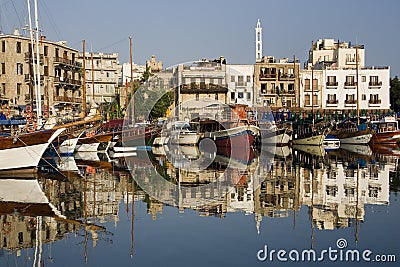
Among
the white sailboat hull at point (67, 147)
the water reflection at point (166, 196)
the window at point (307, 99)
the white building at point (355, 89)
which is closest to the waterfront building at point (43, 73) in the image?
the white sailboat hull at point (67, 147)

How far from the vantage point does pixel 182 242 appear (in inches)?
525

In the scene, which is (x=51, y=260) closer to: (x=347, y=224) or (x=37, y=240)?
(x=37, y=240)

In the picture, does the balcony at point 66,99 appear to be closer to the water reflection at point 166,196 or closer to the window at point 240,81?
the window at point 240,81

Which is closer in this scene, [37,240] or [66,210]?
[37,240]

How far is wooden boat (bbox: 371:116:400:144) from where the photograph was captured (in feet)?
190

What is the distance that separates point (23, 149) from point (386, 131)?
42426 millimetres

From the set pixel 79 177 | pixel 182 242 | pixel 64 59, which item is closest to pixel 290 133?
pixel 64 59

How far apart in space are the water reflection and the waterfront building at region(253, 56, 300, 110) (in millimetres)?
41022

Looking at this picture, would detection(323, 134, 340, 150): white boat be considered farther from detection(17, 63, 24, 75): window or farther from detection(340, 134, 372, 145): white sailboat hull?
detection(17, 63, 24, 75): window

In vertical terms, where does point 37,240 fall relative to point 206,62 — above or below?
below

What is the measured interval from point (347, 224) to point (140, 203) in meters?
7.25

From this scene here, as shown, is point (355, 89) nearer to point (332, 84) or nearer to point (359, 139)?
point (332, 84)

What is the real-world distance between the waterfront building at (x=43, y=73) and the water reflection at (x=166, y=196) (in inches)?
1112

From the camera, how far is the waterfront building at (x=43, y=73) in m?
58.4
